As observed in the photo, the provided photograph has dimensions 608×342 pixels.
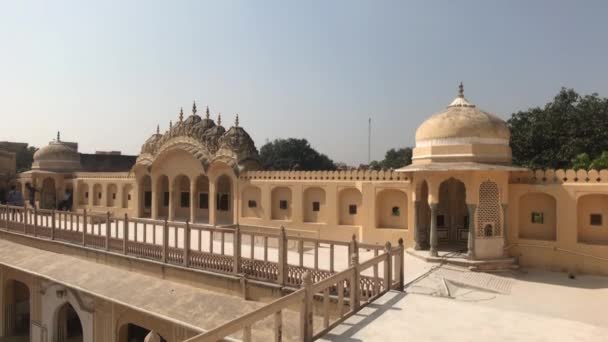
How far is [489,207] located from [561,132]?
16601 mm

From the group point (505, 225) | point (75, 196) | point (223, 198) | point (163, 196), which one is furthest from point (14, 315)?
point (505, 225)

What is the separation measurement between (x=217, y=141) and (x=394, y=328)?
19.5 meters

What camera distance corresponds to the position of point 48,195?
112ft

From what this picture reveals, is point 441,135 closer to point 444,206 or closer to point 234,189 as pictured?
point 444,206

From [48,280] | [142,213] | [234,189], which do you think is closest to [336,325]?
[48,280]

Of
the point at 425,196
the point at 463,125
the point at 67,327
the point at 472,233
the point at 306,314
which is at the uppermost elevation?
the point at 463,125

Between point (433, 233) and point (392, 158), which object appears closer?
point (433, 233)

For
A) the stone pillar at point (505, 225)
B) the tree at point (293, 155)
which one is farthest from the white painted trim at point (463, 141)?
the tree at point (293, 155)

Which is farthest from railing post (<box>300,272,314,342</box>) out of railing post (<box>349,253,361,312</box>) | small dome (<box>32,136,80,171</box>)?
small dome (<box>32,136,80,171</box>)

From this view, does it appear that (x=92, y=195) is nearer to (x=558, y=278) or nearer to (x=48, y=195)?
(x=48, y=195)

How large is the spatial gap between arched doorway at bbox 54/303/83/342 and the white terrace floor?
12841 mm

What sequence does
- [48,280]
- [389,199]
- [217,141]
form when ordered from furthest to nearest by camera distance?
1. [217,141]
2. [389,199]
3. [48,280]

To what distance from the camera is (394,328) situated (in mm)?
7207

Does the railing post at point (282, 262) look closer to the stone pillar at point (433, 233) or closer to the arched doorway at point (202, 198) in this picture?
the stone pillar at point (433, 233)
